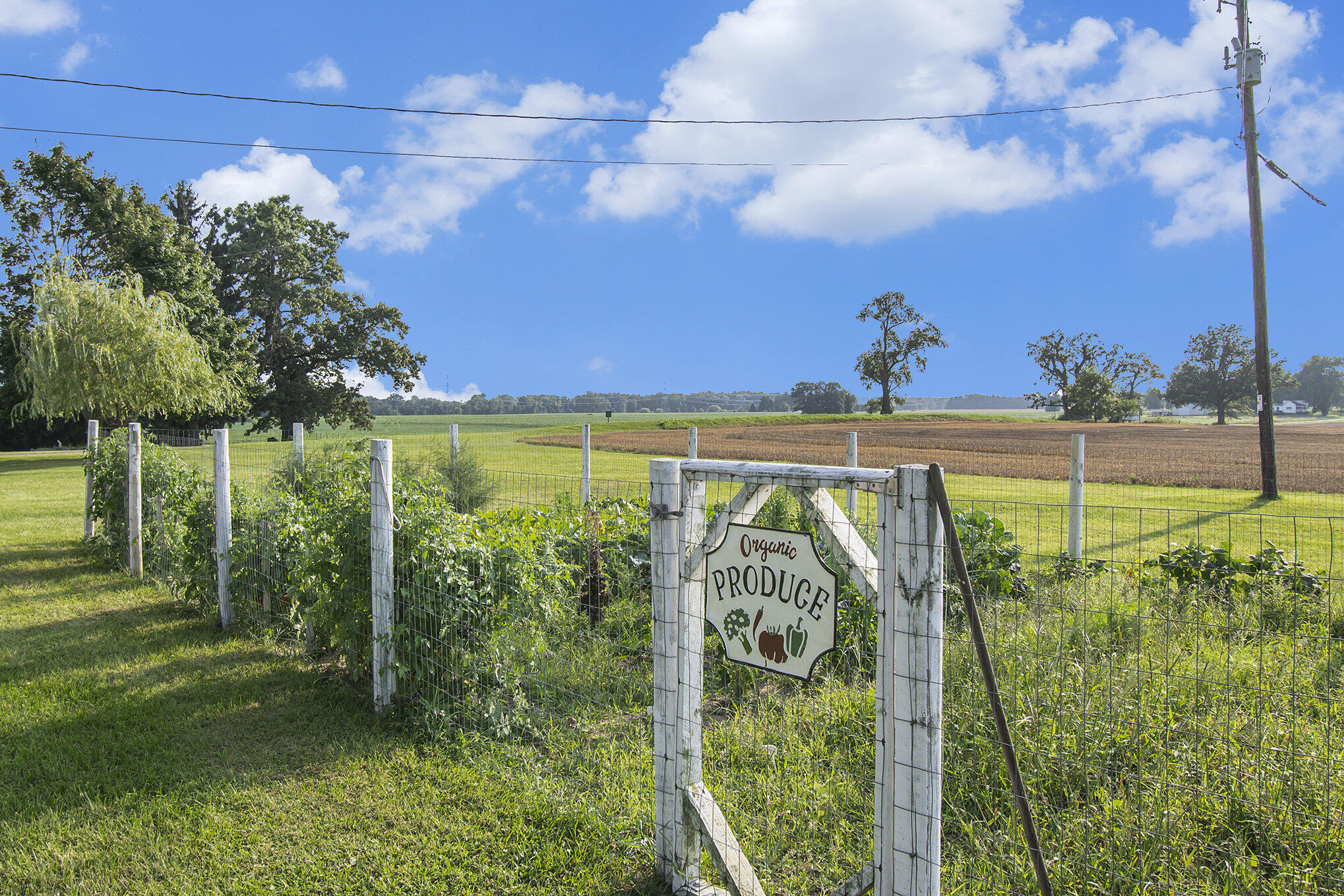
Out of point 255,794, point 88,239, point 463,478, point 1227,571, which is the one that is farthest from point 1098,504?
point 88,239

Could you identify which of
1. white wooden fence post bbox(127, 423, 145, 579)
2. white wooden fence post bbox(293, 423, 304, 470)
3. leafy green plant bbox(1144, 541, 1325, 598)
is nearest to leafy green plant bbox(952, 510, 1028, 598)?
leafy green plant bbox(1144, 541, 1325, 598)

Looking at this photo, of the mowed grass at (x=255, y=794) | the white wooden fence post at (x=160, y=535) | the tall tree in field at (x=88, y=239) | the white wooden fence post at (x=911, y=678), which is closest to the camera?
the white wooden fence post at (x=911, y=678)

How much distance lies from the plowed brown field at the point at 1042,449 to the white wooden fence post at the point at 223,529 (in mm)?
9302

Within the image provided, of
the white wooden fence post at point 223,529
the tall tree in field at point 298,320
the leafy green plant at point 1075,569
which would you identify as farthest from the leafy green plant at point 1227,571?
the tall tree in field at point 298,320

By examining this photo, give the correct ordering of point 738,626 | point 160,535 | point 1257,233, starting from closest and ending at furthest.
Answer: point 738,626
point 160,535
point 1257,233

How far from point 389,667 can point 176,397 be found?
884 inches

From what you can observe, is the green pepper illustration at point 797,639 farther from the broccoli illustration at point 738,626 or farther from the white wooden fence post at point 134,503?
the white wooden fence post at point 134,503

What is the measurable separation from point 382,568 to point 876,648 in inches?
122

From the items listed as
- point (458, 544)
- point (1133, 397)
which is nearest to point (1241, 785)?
point (458, 544)

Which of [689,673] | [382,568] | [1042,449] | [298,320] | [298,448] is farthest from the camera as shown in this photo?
[298,320]

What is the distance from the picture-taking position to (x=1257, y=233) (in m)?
14.4

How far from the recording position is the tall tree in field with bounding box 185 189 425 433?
41.4m

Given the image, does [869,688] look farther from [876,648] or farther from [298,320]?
[298,320]

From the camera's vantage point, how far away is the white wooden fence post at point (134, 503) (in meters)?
8.32
